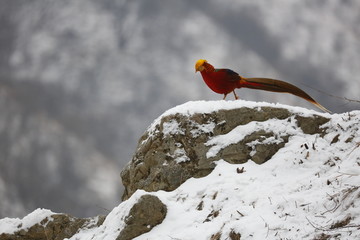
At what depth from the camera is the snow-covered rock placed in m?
4.89

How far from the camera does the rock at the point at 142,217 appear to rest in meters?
6.67

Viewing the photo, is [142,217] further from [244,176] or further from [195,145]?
[195,145]

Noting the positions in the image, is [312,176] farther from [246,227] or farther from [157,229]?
[157,229]

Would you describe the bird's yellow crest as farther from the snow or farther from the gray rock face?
the snow

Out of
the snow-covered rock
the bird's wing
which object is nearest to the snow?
the snow-covered rock

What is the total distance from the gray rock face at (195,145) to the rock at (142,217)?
1.44 m

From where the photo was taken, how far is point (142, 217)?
6.77m

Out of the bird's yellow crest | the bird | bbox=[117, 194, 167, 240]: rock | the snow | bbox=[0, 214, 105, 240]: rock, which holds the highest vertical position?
the bird's yellow crest

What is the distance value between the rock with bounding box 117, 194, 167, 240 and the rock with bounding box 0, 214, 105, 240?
348cm

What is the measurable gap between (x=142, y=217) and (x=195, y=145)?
107 inches

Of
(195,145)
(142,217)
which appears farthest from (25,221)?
(195,145)

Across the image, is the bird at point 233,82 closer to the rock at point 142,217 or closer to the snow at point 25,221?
the rock at point 142,217

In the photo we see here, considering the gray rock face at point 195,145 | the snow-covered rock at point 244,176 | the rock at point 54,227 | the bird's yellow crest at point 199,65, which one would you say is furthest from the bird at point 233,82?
the rock at point 54,227

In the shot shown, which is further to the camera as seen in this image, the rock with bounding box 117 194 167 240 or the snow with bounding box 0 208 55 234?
the snow with bounding box 0 208 55 234
